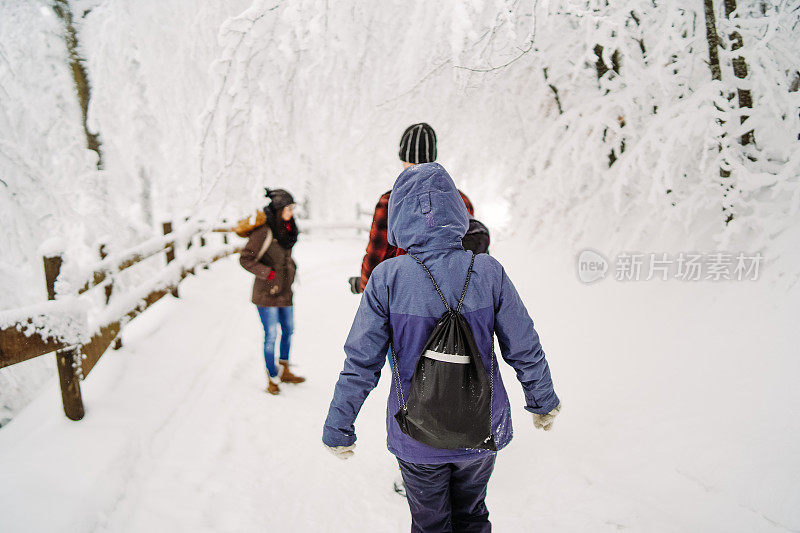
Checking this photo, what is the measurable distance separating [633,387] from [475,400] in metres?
2.59

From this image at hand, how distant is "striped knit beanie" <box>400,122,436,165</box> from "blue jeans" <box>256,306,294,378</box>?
76.3 inches

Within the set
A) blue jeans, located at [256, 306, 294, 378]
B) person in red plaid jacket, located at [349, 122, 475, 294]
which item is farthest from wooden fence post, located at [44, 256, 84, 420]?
person in red plaid jacket, located at [349, 122, 475, 294]

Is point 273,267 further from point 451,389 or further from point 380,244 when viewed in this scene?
point 451,389

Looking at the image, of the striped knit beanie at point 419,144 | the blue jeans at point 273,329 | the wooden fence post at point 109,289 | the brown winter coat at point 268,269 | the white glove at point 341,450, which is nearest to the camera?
the white glove at point 341,450

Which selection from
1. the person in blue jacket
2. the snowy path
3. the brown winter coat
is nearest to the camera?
the person in blue jacket

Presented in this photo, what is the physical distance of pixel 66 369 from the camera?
2750 millimetres

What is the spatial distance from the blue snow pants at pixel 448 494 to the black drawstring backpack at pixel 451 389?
251mm

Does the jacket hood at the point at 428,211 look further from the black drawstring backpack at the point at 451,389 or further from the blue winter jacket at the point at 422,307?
the black drawstring backpack at the point at 451,389

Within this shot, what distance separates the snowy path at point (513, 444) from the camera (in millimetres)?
2281

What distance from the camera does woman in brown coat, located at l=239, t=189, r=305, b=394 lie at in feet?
11.7

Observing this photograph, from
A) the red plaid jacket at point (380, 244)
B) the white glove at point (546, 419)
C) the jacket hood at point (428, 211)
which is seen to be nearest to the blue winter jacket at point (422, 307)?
the jacket hood at point (428, 211)

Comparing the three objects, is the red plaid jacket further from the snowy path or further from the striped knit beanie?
the snowy path

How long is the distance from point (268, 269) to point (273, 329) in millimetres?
590

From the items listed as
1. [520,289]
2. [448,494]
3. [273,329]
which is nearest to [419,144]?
[448,494]
